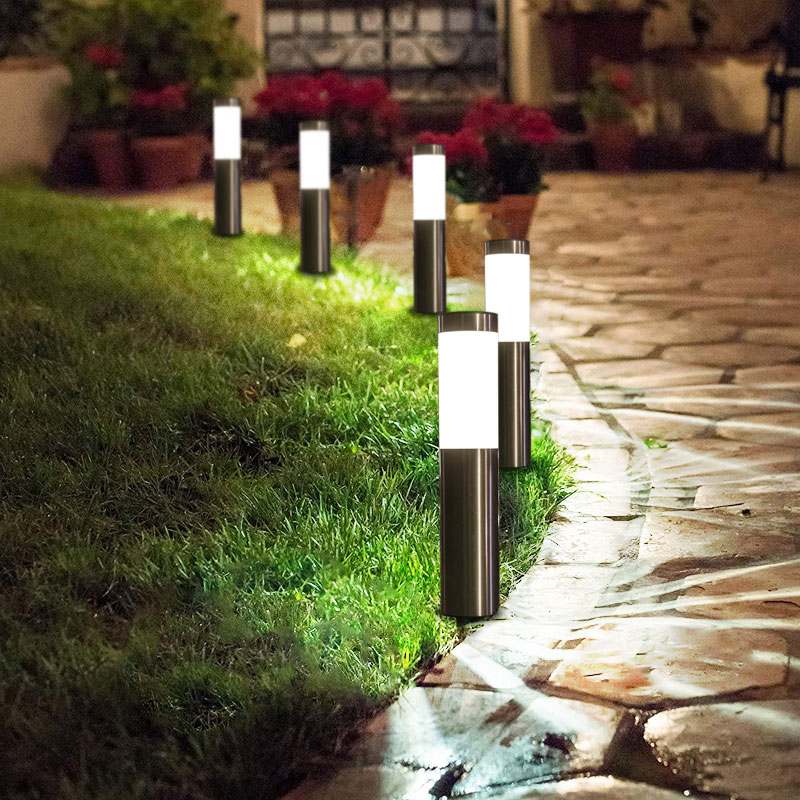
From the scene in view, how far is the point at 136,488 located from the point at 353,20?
1287cm

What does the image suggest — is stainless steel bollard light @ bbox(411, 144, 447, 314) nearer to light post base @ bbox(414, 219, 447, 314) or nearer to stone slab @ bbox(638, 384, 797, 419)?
light post base @ bbox(414, 219, 447, 314)

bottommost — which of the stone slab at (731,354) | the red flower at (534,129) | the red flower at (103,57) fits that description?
the stone slab at (731,354)

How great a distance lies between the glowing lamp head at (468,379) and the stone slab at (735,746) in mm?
742

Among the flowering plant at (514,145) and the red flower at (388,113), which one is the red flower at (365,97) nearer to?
the red flower at (388,113)

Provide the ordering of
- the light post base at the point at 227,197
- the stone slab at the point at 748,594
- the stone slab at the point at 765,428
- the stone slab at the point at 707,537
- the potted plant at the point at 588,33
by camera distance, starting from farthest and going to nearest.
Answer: the potted plant at the point at 588,33
the light post base at the point at 227,197
the stone slab at the point at 765,428
the stone slab at the point at 707,537
the stone slab at the point at 748,594

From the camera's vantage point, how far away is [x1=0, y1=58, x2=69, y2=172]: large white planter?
12.3 meters

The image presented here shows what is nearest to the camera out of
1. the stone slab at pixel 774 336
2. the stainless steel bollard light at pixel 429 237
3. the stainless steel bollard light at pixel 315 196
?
the stainless steel bollard light at pixel 429 237

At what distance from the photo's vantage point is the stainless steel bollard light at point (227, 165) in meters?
8.02

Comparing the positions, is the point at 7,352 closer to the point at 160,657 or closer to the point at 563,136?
the point at 160,657

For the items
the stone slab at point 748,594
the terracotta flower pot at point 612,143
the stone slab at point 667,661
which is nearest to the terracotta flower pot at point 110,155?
the terracotta flower pot at point 612,143

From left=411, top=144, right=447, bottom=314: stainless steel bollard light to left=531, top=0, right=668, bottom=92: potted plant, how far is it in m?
9.35

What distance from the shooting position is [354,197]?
8836 millimetres

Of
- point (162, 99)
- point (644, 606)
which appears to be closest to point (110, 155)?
point (162, 99)

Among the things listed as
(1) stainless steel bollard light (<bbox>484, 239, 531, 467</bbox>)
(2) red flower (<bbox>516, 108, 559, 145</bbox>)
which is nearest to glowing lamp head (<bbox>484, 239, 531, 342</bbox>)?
(1) stainless steel bollard light (<bbox>484, 239, 531, 467</bbox>)
